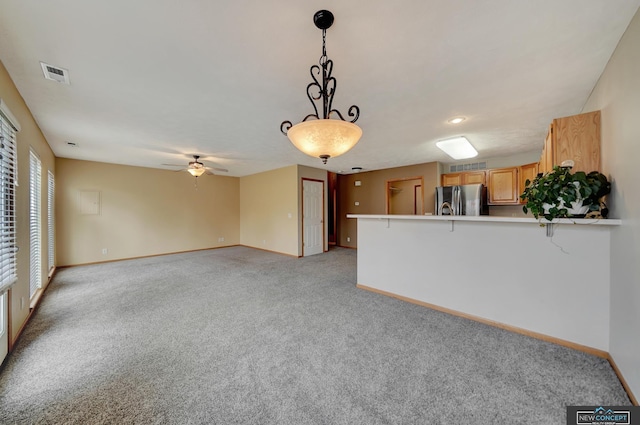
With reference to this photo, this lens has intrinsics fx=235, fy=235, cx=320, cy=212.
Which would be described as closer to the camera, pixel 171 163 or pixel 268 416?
pixel 268 416

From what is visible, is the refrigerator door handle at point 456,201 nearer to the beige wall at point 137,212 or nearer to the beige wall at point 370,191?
the beige wall at point 370,191

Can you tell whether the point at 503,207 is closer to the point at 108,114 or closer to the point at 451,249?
the point at 451,249

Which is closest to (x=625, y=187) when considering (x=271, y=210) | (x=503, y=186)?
(x=503, y=186)

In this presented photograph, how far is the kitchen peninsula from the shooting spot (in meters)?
2.00

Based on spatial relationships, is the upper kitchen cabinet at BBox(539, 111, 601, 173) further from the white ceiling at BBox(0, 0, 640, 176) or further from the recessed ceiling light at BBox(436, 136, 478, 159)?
the recessed ceiling light at BBox(436, 136, 478, 159)

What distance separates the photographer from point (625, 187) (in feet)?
5.32

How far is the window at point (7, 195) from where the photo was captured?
1882 millimetres

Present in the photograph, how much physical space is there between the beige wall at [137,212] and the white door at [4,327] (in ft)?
13.9

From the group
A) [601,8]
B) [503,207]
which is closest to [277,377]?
[601,8]

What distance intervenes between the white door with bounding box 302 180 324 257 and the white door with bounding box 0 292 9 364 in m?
4.73

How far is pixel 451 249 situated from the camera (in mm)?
2822

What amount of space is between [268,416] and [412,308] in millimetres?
2100

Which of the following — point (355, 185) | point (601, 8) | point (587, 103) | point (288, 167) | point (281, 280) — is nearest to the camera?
point (601, 8)

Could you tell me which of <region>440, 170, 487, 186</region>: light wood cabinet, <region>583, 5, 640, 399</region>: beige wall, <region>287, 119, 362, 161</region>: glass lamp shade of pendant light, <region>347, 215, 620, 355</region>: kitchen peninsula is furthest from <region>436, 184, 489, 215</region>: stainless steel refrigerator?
<region>287, 119, 362, 161</region>: glass lamp shade of pendant light
